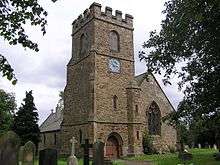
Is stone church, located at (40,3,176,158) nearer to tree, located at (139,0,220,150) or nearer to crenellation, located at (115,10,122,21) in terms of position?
crenellation, located at (115,10,122,21)

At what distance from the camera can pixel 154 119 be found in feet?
121

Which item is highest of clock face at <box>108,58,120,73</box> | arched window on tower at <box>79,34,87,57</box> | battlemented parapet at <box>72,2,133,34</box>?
battlemented parapet at <box>72,2,133,34</box>

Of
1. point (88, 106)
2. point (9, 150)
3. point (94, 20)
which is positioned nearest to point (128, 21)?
point (94, 20)

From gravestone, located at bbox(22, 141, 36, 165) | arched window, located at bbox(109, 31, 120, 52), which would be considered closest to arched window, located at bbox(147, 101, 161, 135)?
arched window, located at bbox(109, 31, 120, 52)

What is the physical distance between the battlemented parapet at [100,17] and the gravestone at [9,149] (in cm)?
2859

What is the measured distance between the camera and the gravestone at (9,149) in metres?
7.02

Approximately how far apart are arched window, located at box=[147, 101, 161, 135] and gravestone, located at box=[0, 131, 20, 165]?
2961 cm

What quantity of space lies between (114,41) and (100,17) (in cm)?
296

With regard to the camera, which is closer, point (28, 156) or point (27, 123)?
point (28, 156)

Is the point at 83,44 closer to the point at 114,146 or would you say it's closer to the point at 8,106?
the point at 114,146

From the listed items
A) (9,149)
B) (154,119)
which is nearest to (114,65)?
(154,119)

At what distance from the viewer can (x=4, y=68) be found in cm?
618

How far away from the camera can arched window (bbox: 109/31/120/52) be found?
35.7 metres

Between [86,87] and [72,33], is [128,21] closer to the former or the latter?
[72,33]
